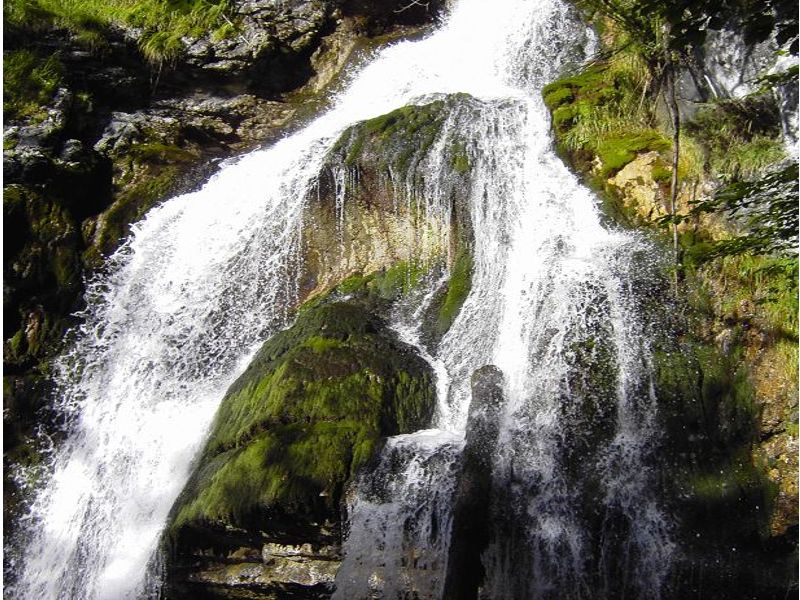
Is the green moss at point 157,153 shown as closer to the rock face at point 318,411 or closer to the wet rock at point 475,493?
the rock face at point 318,411

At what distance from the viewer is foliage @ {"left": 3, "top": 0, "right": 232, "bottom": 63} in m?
11.0

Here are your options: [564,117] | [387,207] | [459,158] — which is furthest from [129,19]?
[564,117]

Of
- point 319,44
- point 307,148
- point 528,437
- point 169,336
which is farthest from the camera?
point 319,44

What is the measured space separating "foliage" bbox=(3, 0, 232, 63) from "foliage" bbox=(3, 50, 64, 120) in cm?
91

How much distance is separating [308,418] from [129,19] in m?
9.71

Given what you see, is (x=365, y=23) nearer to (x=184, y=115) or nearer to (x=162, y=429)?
(x=184, y=115)

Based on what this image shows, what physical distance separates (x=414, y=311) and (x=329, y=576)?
2.99 metres

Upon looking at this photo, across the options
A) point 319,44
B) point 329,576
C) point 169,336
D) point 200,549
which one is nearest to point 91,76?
point 319,44

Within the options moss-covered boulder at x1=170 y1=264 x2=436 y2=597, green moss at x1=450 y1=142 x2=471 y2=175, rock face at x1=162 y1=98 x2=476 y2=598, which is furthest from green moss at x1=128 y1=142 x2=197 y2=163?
moss-covered boulder at x1=170 y1=264 x2=436 y2=597

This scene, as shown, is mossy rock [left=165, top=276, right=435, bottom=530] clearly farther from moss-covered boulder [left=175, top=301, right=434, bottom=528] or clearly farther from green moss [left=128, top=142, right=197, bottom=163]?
green moss [left=128, top=142, right=197, bottom=163]

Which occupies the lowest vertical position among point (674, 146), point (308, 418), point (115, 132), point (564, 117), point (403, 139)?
point (308, 418)

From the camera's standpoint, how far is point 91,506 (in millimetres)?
6469

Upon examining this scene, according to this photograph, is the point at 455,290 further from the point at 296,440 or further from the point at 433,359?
the point at 296,440

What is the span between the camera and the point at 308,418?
5637mm
